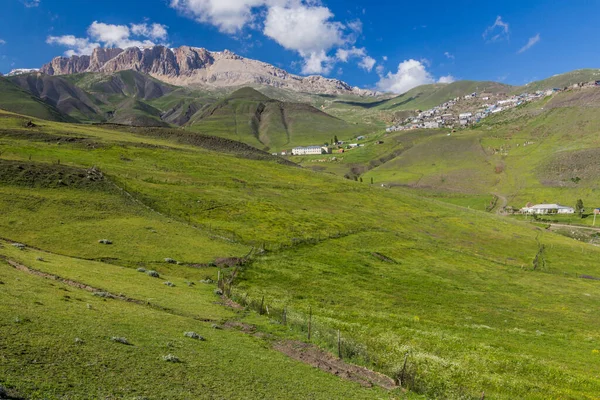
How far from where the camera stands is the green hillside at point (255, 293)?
20312mm

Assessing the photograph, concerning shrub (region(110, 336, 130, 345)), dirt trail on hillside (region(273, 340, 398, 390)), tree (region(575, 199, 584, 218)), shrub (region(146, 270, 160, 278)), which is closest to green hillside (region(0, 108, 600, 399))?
dirt trail on hillside (region(273, 340, 398, 390))

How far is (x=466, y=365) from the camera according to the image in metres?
32.6

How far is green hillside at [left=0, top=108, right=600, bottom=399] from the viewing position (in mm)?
20312

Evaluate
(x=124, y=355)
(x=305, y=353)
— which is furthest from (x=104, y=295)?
(x=305, y=353)

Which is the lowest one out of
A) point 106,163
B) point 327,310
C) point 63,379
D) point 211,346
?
point 327,310

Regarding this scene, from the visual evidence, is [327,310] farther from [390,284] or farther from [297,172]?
[297,172]

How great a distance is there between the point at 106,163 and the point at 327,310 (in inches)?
3555

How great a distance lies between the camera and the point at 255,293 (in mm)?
47906

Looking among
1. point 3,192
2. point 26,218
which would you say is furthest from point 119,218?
point 3,192

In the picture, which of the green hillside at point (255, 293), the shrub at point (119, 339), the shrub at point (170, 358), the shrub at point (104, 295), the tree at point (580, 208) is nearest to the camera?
the green hillside at point (255, 293)

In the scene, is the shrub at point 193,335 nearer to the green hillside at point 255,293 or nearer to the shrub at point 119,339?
the green hillside at point 255,293

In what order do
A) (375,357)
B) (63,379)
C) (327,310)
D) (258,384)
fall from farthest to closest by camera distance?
(327,310)
(375,357)
(258,384)
(63,379)

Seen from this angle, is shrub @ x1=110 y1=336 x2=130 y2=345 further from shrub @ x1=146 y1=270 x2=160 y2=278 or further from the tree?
the tree

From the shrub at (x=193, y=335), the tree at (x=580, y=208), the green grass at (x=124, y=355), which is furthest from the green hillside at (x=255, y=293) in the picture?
the tree at (x=580, y=208)
